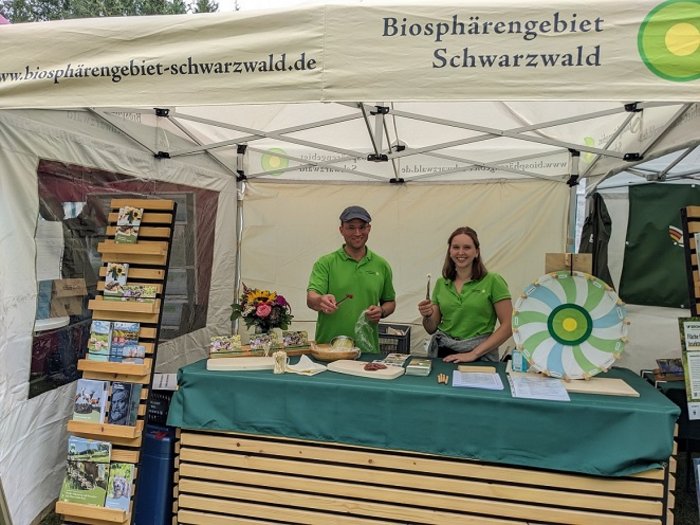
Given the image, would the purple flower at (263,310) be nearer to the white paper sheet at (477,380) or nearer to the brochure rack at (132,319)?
the brochure rack at (132,319)

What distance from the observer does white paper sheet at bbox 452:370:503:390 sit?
6.46 ft

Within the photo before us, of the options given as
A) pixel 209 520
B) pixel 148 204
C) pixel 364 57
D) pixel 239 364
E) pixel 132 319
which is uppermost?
pixel 364 57

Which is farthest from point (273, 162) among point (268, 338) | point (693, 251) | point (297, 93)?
point (693, 251)

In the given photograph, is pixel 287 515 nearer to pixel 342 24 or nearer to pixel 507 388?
pixel 507 388

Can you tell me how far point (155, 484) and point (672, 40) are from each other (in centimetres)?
257

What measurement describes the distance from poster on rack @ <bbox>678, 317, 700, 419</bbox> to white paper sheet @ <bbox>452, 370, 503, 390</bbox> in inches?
29.8

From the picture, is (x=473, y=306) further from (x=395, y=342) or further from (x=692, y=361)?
(x=395, y=342)

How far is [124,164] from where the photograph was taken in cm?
313

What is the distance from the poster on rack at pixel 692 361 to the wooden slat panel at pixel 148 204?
238 centimetres

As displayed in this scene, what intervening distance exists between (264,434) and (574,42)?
183 centimetres

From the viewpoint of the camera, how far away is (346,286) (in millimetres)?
2795

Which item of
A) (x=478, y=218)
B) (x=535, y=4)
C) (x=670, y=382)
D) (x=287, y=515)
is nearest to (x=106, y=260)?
(x=287, y=515)

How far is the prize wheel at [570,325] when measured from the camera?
2.02 metres

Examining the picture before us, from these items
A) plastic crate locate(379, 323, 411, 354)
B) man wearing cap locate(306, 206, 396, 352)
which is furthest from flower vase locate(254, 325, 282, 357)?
plastic crate locate(379, 323, 411, 354)
